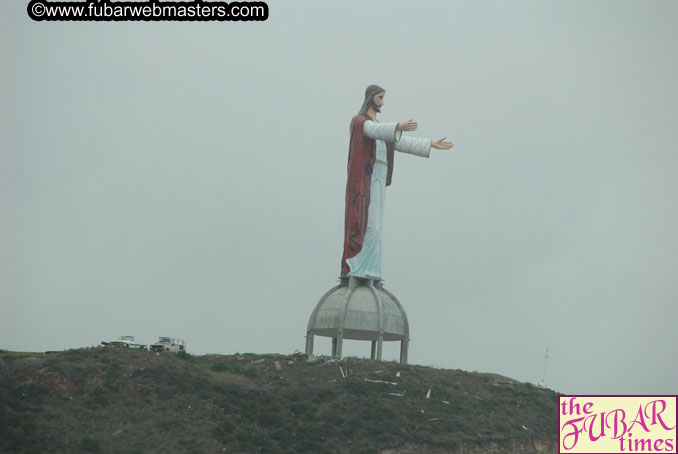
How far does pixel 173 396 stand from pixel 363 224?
12.7m

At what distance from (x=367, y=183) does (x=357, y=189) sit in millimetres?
593

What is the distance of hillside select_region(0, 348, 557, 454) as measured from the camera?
32.0m

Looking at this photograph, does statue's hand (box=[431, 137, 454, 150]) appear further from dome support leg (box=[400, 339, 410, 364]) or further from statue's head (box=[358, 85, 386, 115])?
dome support leg (box=[400, 339, 410, 364])

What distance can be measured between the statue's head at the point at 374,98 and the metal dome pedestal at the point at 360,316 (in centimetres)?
813

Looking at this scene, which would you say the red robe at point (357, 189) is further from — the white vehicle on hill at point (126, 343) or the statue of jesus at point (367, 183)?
the white vehicle on hill at point (126, 343)

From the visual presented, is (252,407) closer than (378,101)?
Yes

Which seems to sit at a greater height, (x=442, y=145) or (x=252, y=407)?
(x=442, y=145)

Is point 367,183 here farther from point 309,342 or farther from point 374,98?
point 309,342

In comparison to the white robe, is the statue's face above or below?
above

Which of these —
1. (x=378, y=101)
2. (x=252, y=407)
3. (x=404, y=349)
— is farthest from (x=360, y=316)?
(x=378, y=101)

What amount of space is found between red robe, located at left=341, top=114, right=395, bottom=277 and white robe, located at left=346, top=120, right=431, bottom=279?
0.27 m

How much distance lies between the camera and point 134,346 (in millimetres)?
42688

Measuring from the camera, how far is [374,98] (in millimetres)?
43406

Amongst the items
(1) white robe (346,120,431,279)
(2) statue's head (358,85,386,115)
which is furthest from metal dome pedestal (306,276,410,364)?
(2) statue's head (358,85,386,115)
